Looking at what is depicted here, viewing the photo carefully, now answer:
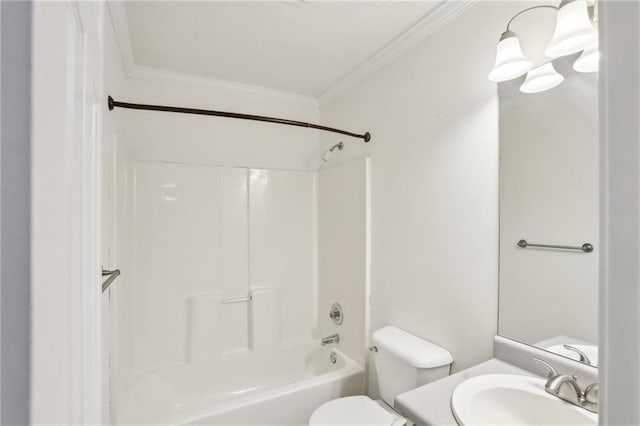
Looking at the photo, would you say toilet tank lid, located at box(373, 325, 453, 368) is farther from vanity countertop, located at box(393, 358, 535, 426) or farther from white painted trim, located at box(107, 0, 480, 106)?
white painted trim, located at box(107, 0, 480, 106)

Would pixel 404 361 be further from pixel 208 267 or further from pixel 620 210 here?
pixel 208 267

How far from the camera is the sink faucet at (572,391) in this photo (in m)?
0.86

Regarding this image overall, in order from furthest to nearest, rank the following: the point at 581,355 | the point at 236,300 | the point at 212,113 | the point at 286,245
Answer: the point at 286,245, the point at 236,300, the point at 212,113, the point at 581,355

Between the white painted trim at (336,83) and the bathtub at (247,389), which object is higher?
the white painted trim at (336,83)

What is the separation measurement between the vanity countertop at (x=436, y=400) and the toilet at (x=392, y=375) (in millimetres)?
285

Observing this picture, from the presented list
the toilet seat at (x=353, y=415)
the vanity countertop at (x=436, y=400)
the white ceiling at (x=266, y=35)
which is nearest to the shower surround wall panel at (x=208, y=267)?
the white ceiling at (x=266, y=35)

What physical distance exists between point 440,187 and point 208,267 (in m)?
1.71

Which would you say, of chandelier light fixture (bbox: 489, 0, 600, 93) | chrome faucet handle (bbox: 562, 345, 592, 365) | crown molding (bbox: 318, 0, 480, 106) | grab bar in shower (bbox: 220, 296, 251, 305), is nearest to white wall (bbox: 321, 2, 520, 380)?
crown molding (bbox: 318, 0, 480, 106)

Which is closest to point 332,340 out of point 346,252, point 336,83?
point 346,252

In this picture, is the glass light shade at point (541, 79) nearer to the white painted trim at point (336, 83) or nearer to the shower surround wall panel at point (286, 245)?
the white painted trim at point (336, 83)

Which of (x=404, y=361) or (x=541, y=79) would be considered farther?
(x=404, y=361)

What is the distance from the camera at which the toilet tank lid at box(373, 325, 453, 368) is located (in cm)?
138

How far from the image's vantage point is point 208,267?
7.30 feet

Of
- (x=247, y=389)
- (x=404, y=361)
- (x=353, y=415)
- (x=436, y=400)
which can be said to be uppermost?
(x=436, y=400)
